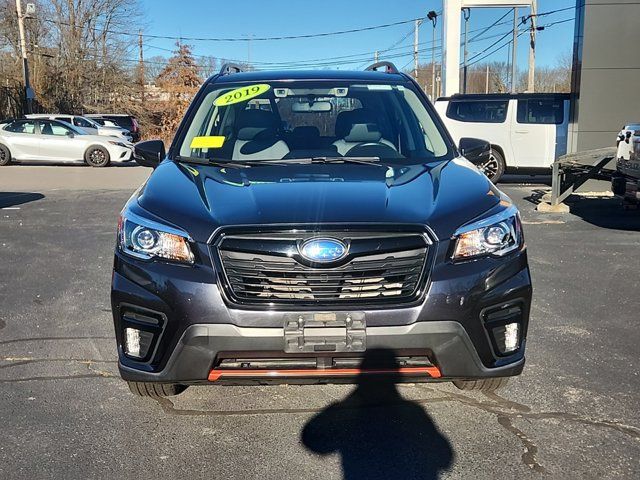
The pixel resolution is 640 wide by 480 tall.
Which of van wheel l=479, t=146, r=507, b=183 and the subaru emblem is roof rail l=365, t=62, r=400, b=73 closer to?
the subaru emblem

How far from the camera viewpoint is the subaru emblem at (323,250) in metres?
2.78

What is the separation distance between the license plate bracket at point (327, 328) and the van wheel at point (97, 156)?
60.7 feet

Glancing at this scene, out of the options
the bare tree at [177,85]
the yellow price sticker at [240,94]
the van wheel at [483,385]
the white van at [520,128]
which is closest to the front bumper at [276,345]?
the van wheel at [483,385]

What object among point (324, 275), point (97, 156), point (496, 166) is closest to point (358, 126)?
point (324, 275)

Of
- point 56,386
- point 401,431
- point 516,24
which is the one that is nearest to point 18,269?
point 56,386

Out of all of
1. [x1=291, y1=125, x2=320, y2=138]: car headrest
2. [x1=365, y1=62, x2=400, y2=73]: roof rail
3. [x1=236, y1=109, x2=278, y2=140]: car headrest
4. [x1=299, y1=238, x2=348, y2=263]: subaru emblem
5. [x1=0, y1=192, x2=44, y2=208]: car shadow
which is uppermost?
[x1=365, y1=62, x2=400, y2=73]: roof rail

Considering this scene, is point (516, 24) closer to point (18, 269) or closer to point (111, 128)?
point (111, 128)

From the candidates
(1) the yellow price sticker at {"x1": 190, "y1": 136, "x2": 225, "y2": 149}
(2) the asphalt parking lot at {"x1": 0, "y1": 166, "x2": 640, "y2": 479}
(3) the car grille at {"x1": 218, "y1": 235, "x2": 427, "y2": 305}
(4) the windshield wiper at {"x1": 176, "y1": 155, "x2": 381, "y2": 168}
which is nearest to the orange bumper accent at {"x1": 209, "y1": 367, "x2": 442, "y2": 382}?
(3) the car grille at {"x1": 218, "y1": 235, "x2": 427, "y2": 305}

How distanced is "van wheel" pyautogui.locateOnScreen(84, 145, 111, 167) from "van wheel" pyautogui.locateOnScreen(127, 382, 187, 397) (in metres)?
17.7

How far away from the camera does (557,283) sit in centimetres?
597

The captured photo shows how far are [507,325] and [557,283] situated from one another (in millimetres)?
3352

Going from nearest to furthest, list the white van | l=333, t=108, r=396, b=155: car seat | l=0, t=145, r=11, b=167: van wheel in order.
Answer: l=333, t=108, r=396, b=155: car seat < the white van < l=0, t=145, r=11, b=167: van wheel

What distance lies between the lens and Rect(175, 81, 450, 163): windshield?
13.4 ft

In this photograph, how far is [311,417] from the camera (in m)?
3.33
